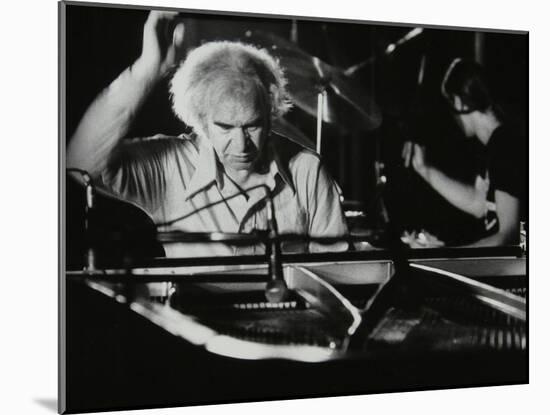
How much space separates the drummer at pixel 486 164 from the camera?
6055mm

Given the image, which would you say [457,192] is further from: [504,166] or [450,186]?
[504,166]

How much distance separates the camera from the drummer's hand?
5453 mm

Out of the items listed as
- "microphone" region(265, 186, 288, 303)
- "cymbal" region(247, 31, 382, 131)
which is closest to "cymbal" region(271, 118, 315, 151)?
"cymbal" region(247, 31, 382, 131)

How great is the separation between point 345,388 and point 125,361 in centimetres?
133

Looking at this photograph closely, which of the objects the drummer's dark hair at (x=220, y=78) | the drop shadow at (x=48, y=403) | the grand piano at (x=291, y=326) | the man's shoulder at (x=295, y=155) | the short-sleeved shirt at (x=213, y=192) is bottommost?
the drop shadow at (x=48, y=403)

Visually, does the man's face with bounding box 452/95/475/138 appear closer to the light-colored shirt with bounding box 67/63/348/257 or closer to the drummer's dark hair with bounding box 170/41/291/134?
the light-colored shirt with bounding box 67/63/348/257

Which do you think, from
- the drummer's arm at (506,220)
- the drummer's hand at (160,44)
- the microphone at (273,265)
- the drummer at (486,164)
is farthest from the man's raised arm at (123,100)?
the drummer's arm at (506,220)

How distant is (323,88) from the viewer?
5789 mm

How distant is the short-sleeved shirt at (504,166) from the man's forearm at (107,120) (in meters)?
2.19

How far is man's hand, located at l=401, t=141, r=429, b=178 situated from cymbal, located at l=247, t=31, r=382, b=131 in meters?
0.24

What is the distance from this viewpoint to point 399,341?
19.4 feet

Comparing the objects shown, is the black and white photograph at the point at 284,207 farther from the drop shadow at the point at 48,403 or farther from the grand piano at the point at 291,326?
the drop shadow at the point at 48,403

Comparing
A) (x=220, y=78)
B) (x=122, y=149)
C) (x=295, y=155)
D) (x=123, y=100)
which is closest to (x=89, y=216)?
(x=122, y=149)

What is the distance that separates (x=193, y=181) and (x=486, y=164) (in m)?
1.87
